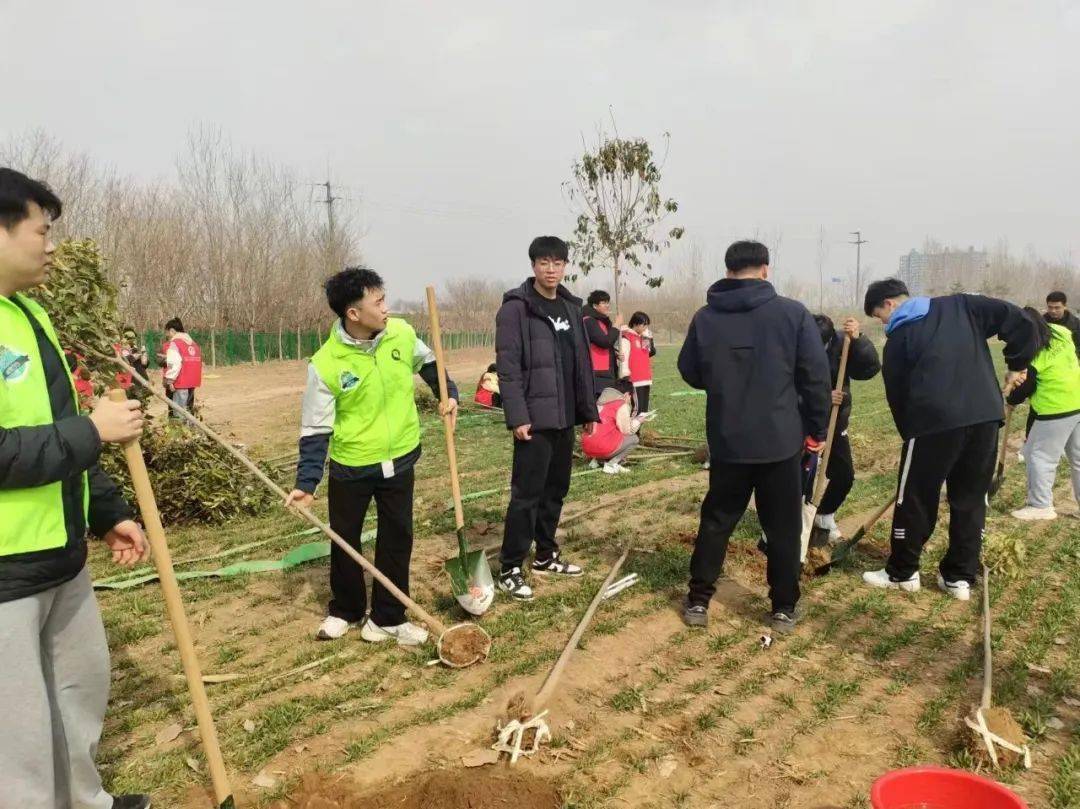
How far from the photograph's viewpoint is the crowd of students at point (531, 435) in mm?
2217

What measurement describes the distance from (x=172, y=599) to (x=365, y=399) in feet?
5.54

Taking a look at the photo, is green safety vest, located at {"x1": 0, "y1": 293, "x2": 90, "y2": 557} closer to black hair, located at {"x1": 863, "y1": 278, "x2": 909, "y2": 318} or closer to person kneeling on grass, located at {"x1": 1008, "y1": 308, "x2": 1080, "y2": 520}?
black hair, located at {"x1": 863, "y1": 278, "x2": 909, "y2": 318}

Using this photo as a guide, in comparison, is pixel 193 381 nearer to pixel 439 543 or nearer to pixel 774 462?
pixel 439 543

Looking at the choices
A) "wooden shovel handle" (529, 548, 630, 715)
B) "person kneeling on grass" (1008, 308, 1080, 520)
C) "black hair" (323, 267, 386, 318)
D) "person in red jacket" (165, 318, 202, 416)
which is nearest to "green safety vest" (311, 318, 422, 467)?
"black hair" (323, 267, 386, 318)

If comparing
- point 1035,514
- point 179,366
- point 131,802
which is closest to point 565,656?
point 131,802

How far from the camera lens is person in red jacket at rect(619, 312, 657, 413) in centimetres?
960

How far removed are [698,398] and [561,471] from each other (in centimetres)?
1259

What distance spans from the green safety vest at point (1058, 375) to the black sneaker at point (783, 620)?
384 cm

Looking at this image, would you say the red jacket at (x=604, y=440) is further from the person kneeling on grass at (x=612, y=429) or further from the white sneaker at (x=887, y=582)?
the white sneaker at (x=887, y=582)

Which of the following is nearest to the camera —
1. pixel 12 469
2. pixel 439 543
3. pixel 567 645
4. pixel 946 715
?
pixel 12 469

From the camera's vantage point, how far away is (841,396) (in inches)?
218

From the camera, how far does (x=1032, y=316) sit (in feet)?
16.6

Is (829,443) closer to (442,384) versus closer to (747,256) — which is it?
(747,256)

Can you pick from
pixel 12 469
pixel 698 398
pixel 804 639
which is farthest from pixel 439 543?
pixel 698 398
